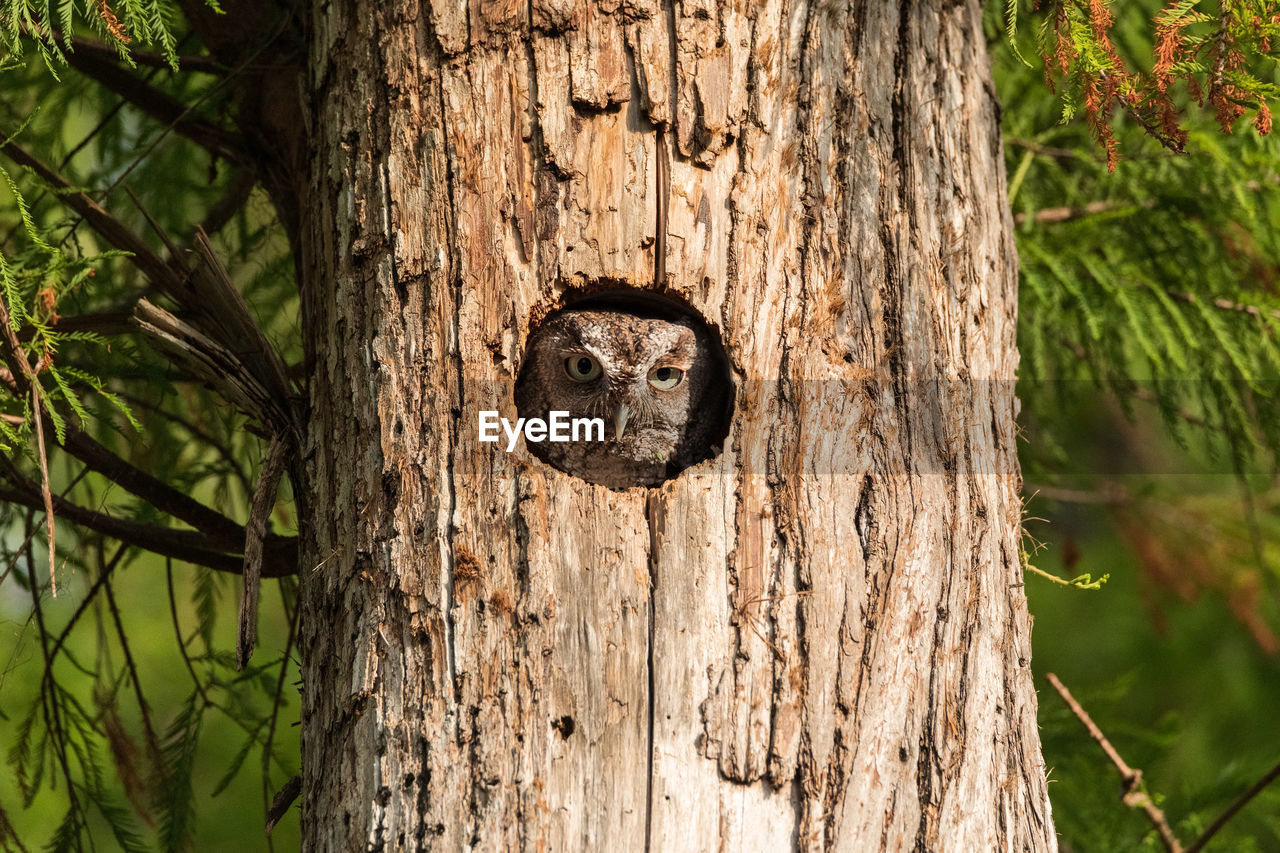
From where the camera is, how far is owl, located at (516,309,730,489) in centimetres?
265

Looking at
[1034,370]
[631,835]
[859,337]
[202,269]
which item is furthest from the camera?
[1034,370]

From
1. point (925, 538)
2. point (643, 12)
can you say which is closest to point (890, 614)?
point (925, 538)

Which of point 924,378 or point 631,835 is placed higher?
point 924,378

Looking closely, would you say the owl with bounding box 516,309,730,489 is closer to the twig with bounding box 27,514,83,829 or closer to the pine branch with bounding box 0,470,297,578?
the pine branch with bounding box 0,470,297,578

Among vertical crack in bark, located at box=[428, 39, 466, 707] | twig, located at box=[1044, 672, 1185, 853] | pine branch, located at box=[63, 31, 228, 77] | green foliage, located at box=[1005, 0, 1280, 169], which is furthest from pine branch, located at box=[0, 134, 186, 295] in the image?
twig, located at box=[1044, 672, 1185, 853]

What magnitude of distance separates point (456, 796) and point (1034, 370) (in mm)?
2534

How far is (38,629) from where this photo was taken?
280cm

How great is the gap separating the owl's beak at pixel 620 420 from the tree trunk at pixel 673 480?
69cm

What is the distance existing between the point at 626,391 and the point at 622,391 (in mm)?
13

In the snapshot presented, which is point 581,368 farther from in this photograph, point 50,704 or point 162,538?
point 50,704

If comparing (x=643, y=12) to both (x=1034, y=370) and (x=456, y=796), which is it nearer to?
(x=456, y=796)

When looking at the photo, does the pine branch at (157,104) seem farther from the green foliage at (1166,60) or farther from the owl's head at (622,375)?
the green foliage at (1166,60)

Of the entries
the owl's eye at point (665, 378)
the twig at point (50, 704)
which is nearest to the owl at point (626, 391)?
the owl's eye at point (665, 378)

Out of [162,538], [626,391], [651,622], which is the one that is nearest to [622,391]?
[626,391]
